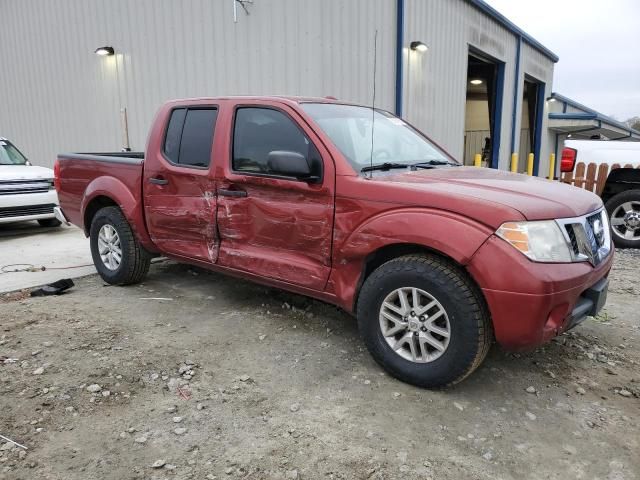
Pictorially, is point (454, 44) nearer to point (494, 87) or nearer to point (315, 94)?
point (494, 87)

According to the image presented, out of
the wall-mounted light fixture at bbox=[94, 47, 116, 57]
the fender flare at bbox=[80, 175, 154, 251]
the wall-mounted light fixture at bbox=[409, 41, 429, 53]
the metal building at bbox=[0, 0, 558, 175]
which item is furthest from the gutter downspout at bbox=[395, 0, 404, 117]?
the fender flare at bbox=[80, 175, 154, 251]

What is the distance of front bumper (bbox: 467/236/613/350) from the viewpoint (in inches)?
106

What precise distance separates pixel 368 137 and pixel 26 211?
256 inches

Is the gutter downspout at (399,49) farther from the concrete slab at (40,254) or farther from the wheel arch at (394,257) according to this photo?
the wheel arch at (394,257)

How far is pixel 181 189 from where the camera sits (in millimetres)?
4301

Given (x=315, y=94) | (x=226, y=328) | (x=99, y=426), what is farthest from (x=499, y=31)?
(x=99, y=426)

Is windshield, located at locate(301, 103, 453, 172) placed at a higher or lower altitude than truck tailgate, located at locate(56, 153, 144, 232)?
higher

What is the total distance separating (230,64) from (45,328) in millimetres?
6338

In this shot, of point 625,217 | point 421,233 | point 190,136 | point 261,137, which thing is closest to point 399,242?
point 421,233

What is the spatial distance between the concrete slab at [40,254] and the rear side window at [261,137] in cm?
287

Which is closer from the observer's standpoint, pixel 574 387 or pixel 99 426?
pixel 99 426

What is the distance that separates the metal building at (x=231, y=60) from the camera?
28.3 feet

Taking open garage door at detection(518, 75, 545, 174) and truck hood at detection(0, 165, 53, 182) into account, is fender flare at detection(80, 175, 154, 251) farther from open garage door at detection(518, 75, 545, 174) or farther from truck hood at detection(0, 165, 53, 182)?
open garage door at detection(518, 75, 545, 174)

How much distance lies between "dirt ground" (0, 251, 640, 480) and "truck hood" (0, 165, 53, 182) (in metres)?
4.24
